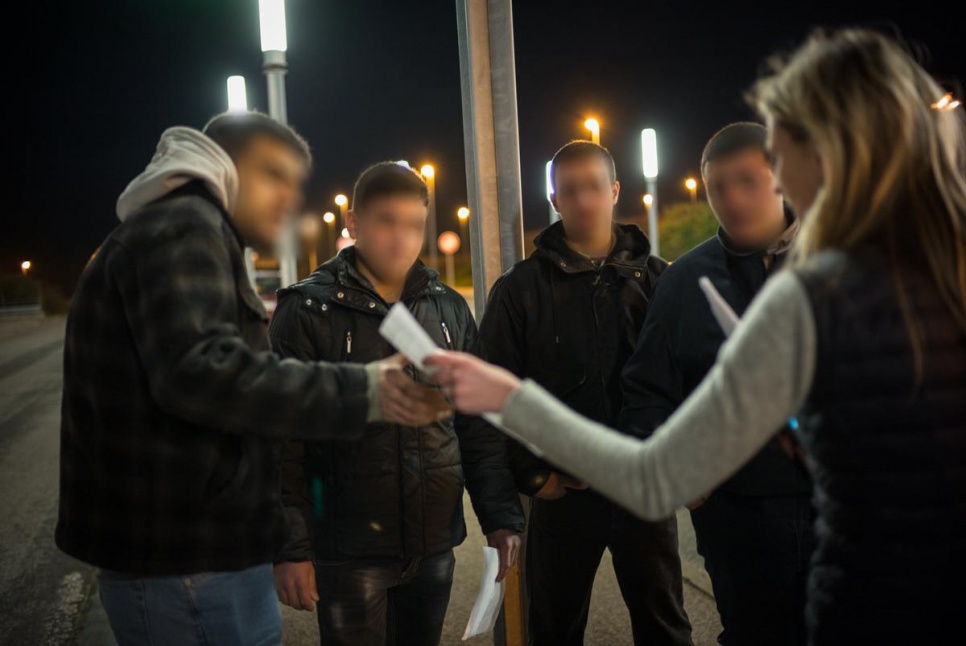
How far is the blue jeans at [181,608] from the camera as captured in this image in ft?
6.63

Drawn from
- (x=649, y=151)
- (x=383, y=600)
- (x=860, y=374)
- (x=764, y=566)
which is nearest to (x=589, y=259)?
(x=764, y=566)

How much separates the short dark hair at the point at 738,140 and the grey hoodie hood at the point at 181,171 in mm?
1977

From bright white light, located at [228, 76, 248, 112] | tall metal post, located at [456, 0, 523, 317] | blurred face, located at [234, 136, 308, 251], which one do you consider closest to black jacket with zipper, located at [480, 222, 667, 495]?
tall metal post, located at [456, 0, 523, 317]

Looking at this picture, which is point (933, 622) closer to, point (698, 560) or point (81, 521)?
point (81, 521)

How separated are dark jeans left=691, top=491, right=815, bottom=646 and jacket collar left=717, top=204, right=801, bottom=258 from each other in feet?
2.95

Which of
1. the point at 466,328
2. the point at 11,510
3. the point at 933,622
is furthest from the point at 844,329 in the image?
the point at 11,510

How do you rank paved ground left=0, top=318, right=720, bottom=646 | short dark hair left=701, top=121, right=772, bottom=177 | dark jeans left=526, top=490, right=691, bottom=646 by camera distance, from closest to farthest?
short dark hair left=701, top=121, right=772, bottom=177
dark jeans left=526, top=490, right=691, bottom=646
paved ground left=0, top=318, right=720, bottom=646

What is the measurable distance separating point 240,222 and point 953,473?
1792 mm

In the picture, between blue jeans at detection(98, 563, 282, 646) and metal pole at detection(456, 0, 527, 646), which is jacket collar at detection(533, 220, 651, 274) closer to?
metal pole at detection(456, 0, 527, 646)

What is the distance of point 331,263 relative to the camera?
Result: 3.35m

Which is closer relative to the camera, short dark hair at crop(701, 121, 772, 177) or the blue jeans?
the blue jeans

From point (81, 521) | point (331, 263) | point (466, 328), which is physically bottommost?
point (81, 521)

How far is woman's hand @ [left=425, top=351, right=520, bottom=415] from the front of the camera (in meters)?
1.82

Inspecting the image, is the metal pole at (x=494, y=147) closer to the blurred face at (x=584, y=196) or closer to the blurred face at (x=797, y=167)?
the blurred face at (x=584, y=196)
